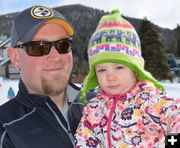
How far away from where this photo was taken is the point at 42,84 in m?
3.01

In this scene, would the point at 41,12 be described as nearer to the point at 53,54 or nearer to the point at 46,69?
the point at 53,54

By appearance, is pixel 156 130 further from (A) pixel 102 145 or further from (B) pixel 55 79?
→ (B) pixel 55 79

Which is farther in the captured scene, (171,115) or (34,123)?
(34,123)

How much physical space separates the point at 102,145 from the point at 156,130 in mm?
577

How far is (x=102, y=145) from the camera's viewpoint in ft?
8.73

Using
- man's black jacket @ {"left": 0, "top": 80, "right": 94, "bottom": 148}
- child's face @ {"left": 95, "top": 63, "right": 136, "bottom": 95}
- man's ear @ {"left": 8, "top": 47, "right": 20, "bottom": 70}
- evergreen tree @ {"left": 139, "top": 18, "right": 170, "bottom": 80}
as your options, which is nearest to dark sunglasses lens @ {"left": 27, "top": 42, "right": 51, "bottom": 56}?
man's ear @ {"left": 8, "top": 47, "right": 20, "bottom": 70}

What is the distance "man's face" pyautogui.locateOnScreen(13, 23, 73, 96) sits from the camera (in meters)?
3.02

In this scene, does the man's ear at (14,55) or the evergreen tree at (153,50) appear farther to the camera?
the evergreen tree at (153,50)

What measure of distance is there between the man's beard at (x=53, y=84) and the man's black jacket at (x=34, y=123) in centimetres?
20

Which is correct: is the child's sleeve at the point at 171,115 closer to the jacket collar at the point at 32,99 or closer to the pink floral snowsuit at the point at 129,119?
the pink floral snowsuit at the point at 129,119

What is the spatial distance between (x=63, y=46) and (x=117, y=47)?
69 centimetres

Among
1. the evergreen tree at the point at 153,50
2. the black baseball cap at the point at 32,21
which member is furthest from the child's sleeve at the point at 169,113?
the evergreen tree at the point at 153,50

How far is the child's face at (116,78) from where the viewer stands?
8.74 feet

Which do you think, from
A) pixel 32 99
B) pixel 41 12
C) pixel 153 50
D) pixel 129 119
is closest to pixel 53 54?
pixel 41 12
